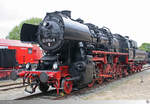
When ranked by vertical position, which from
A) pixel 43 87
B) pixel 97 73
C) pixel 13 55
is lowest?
pixel 43 87

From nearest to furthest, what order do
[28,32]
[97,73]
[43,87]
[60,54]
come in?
[60,54]
[43,87]
[28,32]
[97,73]

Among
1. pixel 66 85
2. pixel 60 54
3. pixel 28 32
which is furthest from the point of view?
pixel 28 32

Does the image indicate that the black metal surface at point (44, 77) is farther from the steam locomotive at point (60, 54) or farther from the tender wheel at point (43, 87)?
the tender wheel at point (43, 87)

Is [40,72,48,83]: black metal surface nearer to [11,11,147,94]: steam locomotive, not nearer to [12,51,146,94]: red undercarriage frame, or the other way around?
[11,11,147,94]: steam locomotive

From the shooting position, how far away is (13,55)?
57.4 feet

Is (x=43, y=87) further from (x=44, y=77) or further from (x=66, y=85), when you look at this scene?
(x=44, y=77)

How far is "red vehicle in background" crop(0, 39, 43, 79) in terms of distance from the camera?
54.1ft

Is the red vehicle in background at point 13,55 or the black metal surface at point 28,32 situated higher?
the black metal surface at point 28,32

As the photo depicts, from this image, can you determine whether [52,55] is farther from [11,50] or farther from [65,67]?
[11,50]

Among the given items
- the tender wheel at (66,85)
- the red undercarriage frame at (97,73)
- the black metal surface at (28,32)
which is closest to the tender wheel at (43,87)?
the red undercarriage frame at (97,73)

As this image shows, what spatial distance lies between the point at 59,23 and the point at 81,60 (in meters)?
2.04

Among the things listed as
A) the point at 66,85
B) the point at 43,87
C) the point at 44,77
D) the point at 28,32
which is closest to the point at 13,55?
the point at 28,32

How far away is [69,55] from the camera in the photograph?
934 centimetres

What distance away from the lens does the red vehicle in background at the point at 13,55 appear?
16.5 m
